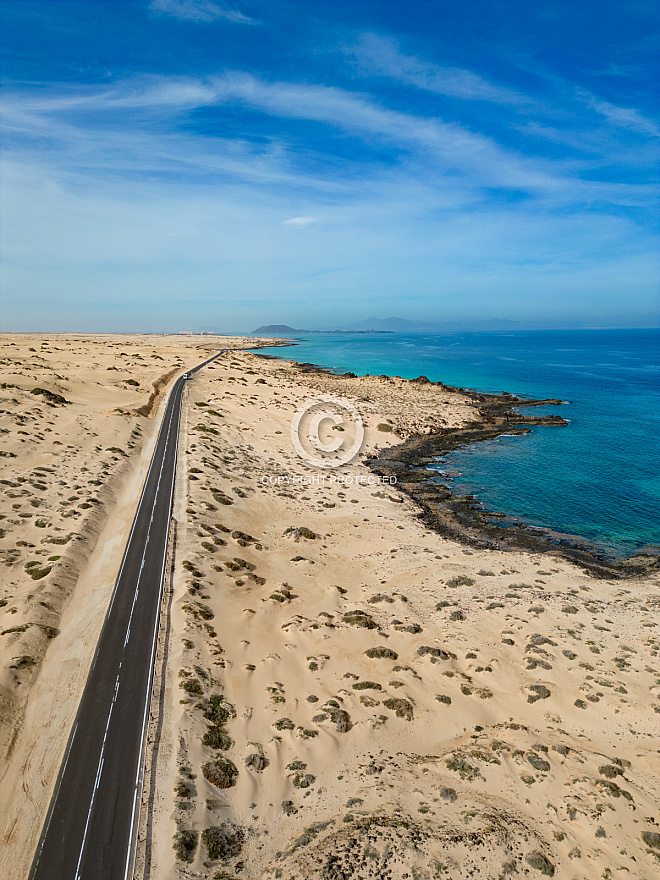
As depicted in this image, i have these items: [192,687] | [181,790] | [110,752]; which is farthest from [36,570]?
[181,790]

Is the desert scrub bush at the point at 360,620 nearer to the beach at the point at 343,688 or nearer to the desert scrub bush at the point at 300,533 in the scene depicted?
the beach at the point at 343,688

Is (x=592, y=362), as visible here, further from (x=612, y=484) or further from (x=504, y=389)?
(x=612, y=484)

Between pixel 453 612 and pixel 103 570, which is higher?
pixel 103 570

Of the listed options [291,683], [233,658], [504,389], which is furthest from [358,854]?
[504,389]

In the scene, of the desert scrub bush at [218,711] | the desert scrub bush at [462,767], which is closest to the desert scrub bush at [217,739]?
the desert scrub bush at [218,711]

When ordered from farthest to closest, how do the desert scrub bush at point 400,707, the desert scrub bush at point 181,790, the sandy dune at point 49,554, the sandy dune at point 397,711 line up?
the desert scrub bush at point 400,707 → the sandy dune at point 49,554 → the desert scrub bush at point 181,790 → the sandy dune at point 397,711

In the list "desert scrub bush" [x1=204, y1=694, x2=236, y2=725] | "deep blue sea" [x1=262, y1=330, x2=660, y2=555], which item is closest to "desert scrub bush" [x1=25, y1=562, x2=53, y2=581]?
"desert scrub bush" [x1=204, y1=694, x2=236, y2=725]
